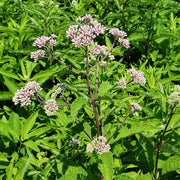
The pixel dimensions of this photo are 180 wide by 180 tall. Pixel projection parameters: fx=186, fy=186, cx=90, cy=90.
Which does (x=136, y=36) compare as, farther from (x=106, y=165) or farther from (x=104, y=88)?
(x=106, y=165)

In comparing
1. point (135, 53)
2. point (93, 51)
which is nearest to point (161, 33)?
point (135, 53)

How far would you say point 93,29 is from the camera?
2.07 m

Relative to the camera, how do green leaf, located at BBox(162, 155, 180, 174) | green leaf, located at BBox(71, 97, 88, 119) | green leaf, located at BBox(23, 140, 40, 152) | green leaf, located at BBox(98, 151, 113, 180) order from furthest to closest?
green leaf, located at BBox(23, 140, 40, 152) < green leaf, located at BBox(162, 155, 180, 174) < green leaf, located at BBox(98, 151, 113, 180) < green leaf, located at BBox(71, 97, 88, 119)

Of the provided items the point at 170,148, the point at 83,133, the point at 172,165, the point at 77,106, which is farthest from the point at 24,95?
the point at 172,165

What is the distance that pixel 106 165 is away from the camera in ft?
6.28

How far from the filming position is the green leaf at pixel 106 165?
1871mm

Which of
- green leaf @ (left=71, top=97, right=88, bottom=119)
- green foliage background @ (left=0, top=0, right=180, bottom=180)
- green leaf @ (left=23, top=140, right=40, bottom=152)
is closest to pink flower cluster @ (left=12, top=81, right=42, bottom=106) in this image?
green foliage background @ (left=0, top=0, right=180, bottom=180)

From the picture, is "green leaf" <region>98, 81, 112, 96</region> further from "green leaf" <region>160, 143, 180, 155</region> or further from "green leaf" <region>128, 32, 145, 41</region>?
"green leaf" <region>128, 32, 145, 41</region>

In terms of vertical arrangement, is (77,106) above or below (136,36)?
Result: below

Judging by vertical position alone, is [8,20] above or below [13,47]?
above

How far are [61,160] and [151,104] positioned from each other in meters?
1.79

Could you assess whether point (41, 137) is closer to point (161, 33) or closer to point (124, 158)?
point (124, 158)

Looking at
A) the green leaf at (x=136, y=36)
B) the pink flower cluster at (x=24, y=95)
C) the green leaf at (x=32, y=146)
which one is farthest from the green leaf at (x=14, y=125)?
the green leaf at (x=136, y=36)

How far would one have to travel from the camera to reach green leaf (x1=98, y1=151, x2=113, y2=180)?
73.7 inches
